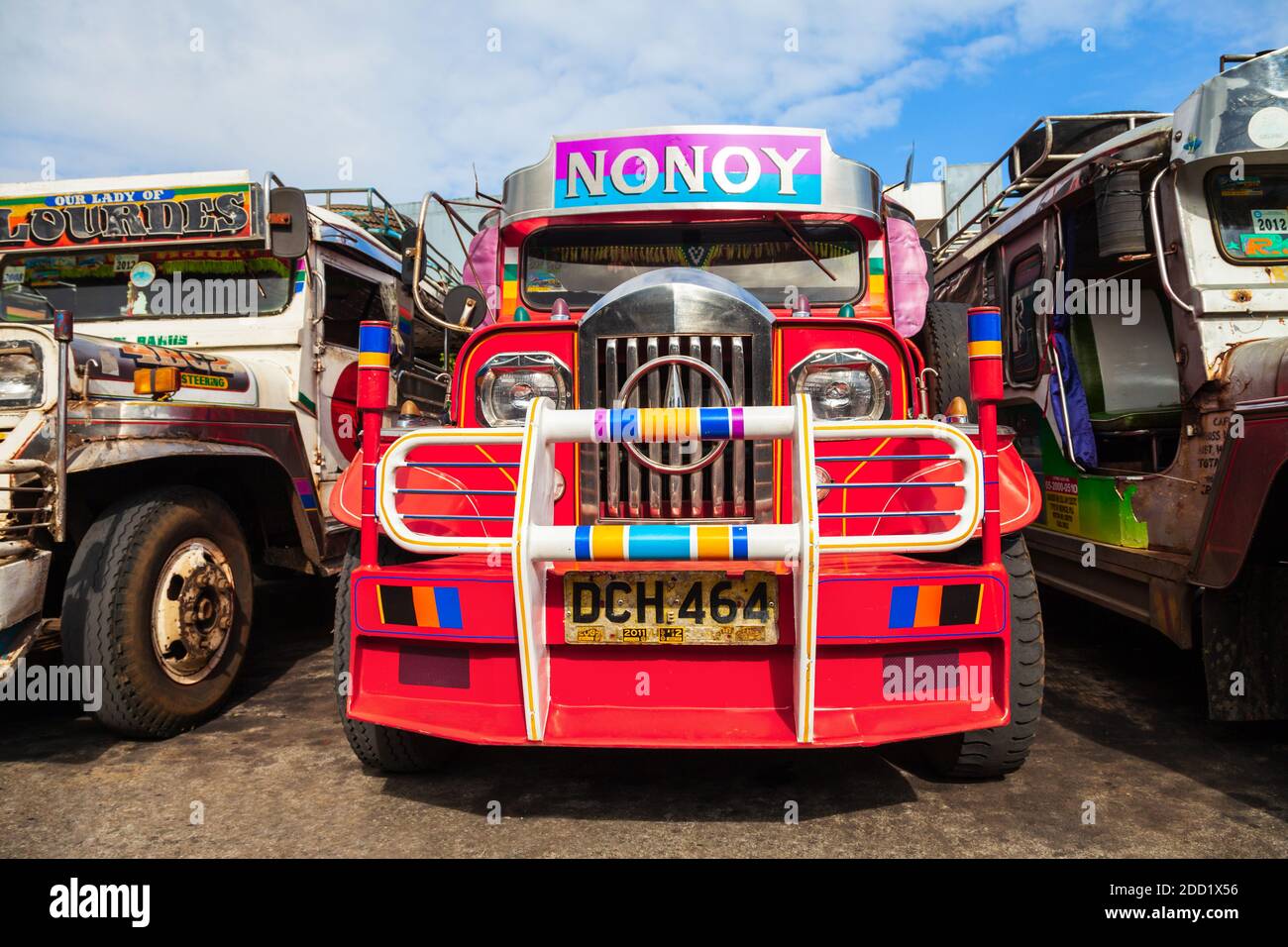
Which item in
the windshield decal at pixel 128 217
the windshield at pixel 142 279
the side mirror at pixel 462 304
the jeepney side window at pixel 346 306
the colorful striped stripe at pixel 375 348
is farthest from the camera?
the jeepney side window at pixel 346 306

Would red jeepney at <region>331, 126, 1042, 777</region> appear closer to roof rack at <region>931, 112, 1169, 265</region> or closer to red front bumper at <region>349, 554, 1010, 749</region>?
red front bumper at <region>349, 554, 1010, 749</region>

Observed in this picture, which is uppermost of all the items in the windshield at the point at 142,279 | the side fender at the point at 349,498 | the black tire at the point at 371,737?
the windshield at the point at 142,279

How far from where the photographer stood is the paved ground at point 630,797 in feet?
8.13

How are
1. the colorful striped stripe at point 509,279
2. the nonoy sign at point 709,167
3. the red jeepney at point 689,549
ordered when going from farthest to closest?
the colorful striped stripe at point 509,279
the nonoy sign at point 709,167
the red jeepney at point 689,549

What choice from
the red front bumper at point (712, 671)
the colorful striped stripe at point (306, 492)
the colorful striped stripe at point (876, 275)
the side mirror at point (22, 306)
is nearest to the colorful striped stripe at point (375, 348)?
the red front bumper at point (712, 671)

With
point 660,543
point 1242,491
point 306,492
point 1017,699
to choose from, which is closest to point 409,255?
point 306,492

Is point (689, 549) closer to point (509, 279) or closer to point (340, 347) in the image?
point (509, 279)

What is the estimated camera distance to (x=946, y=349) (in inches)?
168

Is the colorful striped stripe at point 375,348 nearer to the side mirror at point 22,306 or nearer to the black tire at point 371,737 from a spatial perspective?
the black tire at point 371,737

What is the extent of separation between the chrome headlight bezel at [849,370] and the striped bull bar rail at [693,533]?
601mm

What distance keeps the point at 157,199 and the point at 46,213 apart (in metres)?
0.64

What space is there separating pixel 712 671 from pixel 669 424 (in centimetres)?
78

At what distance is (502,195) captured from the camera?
4039mm

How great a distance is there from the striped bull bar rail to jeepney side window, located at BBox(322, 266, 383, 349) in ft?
10.3
